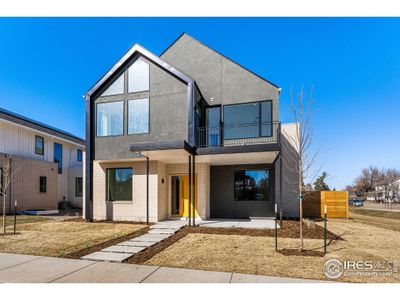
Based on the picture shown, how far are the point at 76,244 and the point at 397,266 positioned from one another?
9166 mm

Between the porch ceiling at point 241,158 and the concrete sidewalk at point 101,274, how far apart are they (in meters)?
6.05

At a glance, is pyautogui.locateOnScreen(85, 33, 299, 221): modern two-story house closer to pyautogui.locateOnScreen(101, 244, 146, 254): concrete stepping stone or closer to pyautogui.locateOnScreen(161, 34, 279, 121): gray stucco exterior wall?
pyautogui.locateOnScreen(161, 34, 279, 121): gray stucco exterior wall

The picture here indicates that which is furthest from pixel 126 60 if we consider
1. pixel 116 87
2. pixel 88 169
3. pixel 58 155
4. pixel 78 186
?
pixel 78 186

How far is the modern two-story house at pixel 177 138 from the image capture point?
11.7m

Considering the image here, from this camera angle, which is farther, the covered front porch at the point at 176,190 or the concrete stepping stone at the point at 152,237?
the covered front porch at the point at 176,190

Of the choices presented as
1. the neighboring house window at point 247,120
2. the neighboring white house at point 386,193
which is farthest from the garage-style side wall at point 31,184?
the neighboring white house at point 386,193

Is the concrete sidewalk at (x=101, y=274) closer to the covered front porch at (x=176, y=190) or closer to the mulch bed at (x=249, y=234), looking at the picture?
the mulch bed at (x=249, y=234)

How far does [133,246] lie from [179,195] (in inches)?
222

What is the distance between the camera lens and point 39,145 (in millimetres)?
19734

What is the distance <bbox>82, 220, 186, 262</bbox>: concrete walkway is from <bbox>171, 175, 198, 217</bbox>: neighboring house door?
2588 mm
